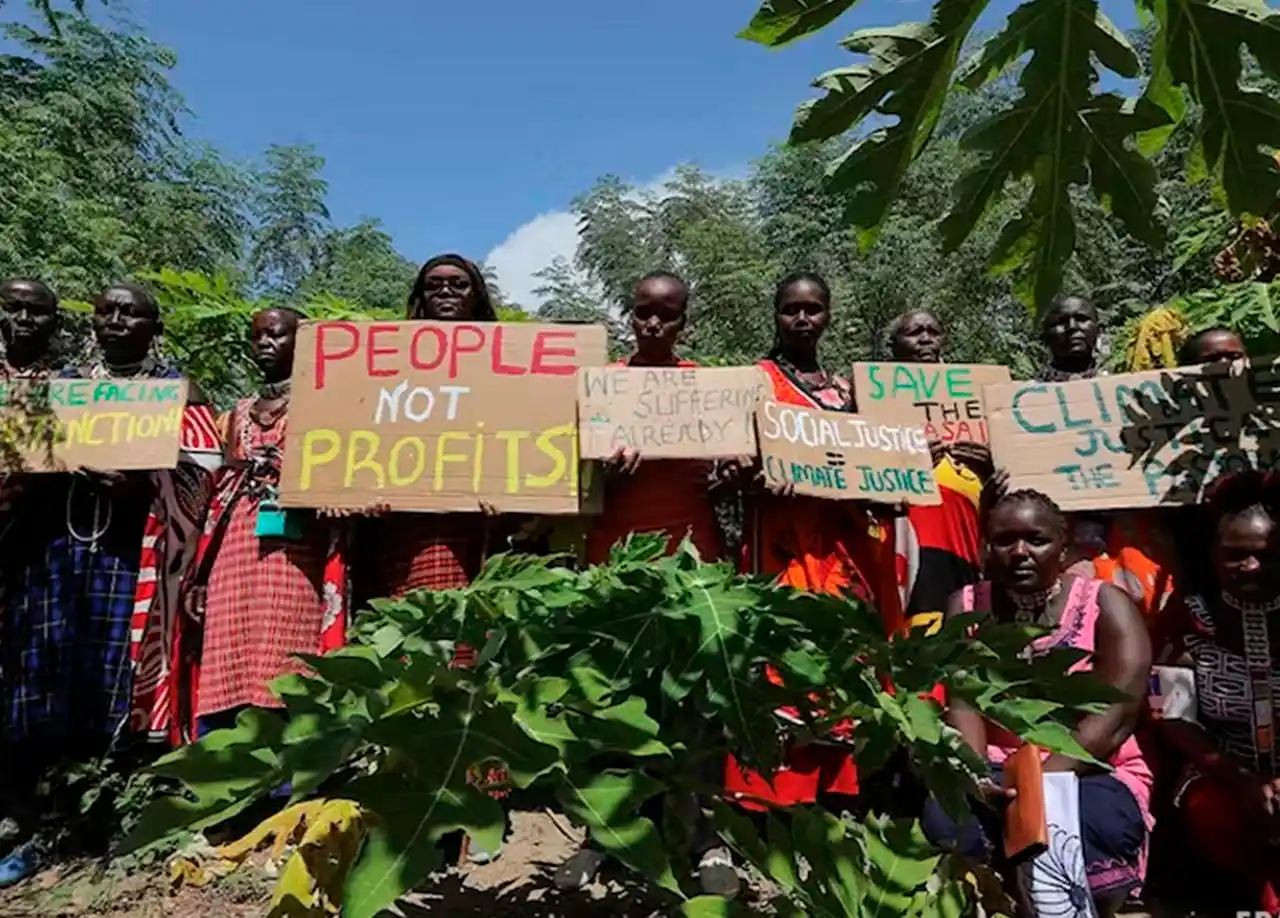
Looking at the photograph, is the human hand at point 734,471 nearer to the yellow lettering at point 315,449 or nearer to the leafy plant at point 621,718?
the yellow lettering at point 315,449

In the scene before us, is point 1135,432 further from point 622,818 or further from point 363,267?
point 363,267

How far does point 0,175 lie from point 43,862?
20.7 ft

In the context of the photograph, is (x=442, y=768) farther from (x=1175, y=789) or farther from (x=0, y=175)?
(x=0, y=175)

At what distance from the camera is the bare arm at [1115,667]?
2707 millimetres

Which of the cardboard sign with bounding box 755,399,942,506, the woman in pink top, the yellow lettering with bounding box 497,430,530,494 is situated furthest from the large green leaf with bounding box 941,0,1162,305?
the yellow lettering with bounding box 497,430,530,494

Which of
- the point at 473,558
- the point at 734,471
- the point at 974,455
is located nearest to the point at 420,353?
the point at 473,558

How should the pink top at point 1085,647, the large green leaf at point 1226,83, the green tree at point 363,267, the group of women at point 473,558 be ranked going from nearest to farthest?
the large green leaf at point 1226,83 < the pink top at point 1085,647 < the group of women at point 473,558 < the green tree at point 363,267

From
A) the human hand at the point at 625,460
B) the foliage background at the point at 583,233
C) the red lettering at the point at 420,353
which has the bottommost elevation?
the human hand at the point at 625,460

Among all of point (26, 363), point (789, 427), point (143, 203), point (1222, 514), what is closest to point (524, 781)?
point (789, 427)

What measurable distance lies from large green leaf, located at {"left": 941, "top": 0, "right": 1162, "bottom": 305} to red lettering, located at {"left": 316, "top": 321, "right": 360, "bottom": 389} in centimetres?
235

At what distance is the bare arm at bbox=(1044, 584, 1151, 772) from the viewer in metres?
2.71

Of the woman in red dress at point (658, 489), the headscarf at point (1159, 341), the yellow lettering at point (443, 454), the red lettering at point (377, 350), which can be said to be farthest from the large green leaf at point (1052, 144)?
the headscarf at point (1159, 341)

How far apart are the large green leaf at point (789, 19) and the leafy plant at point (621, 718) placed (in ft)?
2.23

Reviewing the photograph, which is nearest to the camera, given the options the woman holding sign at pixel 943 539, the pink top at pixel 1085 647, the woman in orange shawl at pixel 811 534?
the pink top at pixel 1085 647
